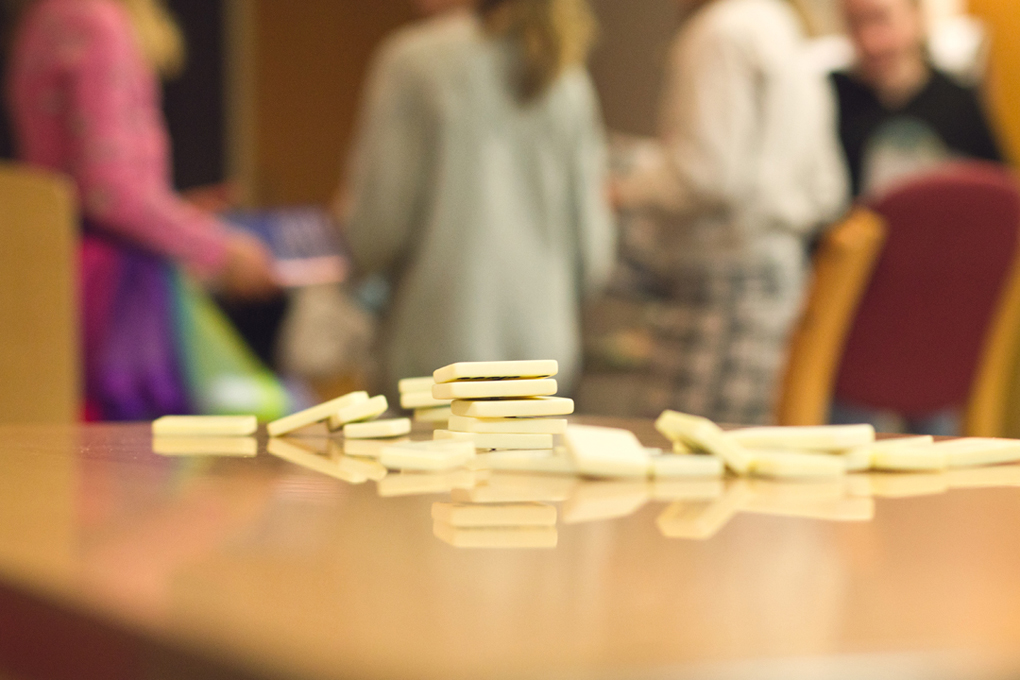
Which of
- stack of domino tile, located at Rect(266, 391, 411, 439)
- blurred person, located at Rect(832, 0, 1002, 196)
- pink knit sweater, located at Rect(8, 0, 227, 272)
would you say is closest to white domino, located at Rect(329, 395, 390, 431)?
stack of domino tile, located at Rect(266, 391, 411, 439)

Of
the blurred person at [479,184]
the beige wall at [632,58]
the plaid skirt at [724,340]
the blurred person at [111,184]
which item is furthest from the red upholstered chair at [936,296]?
the beige wall at [632,58]

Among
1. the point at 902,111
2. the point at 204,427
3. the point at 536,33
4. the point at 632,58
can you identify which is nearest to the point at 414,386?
the point at 204,427

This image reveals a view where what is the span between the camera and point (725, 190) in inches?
74.8

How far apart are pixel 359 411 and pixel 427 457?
0.15m

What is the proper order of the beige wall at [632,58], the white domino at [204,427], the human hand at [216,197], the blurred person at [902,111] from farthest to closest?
the beige wall at [632,58], the human hand at [216,197], the blurred person at [902,111], the white domino at [204,427]

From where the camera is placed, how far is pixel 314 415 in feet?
2.12

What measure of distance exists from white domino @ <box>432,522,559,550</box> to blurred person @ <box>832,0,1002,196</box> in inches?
81.2

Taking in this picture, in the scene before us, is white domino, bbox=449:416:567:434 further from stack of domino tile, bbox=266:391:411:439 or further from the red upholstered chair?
the red upholstered chair

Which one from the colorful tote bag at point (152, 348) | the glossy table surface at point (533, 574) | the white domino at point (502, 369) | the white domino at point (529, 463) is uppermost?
the colorful tote bag at point (152, 348)

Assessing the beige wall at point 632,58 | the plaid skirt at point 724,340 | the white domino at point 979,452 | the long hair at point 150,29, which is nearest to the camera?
the white domino at point 979,452

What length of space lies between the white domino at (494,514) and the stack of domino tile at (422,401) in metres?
0.29

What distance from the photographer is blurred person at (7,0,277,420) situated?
1431 mm

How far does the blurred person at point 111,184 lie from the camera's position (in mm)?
1431

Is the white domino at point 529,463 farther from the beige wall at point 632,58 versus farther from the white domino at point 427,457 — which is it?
the beige wall at point 632,58
